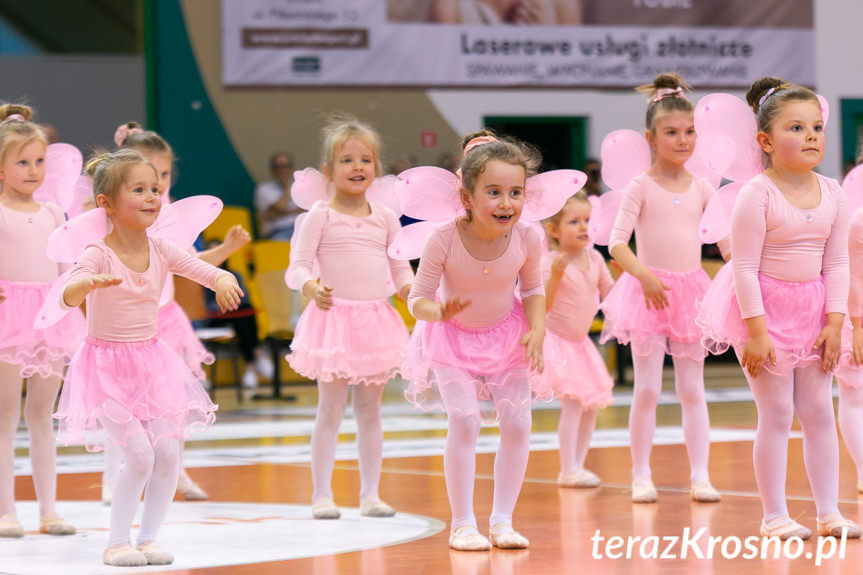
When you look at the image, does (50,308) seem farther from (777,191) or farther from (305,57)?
(305,57)

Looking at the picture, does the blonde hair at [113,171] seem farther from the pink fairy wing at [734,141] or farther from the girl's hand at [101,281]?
the pink fairy wing at [734,141]

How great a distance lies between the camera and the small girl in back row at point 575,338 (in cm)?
531

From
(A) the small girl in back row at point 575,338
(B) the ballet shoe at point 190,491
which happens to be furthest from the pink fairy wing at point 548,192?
(B) the ballet shoe at point 190,491

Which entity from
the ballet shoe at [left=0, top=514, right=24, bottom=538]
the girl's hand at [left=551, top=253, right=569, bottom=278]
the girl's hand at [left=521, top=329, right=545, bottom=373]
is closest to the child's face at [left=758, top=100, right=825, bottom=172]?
the girl's hand at [left=521, top=329, right=545, bottom=373]

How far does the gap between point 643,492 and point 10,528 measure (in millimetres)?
2281

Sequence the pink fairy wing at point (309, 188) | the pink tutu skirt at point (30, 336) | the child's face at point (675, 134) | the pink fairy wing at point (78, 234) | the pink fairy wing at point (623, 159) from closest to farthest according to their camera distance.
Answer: the pink fairy wing at point (78, 234) < the pink tutu skirt at point (30, 336) < the child's face at point (675, 134) < the pink fairy wing at point (309, 188) < the pink fairy wing at point (623, 159)

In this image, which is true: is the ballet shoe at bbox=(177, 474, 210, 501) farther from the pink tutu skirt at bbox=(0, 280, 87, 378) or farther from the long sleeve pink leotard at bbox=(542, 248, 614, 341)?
the long sleeve pink leotard at bbox=(542, 248, 614, 341)

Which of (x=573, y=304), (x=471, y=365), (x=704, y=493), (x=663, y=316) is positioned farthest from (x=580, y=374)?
(x=471, y=365)

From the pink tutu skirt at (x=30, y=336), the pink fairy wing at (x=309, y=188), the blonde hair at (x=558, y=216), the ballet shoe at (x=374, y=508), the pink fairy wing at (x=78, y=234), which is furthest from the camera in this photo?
the blonde hair at (x=558, y=216)

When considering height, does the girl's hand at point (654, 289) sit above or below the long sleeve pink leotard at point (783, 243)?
below

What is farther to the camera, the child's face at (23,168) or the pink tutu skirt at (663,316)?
the pink tutu skirt at (663,316)

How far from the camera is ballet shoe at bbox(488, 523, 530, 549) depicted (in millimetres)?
3809

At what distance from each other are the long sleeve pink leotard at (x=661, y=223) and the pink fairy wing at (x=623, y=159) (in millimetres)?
198

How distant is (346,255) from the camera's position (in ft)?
16.0
